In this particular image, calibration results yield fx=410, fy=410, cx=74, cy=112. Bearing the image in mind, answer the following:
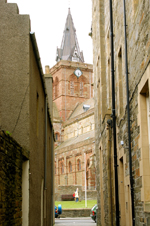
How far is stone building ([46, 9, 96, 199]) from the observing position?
64.4m

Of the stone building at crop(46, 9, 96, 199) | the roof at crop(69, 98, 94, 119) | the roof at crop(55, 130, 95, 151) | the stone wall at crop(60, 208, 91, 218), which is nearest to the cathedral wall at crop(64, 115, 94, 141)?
the stone building at crop(46, 9, 96, 199)

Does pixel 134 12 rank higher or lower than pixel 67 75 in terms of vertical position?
lower

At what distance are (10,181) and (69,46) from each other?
8413cm

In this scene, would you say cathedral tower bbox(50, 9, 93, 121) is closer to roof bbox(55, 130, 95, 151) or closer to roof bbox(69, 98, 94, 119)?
roof bbox(69, 98, 94, 119)

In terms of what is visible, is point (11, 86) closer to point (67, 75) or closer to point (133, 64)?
point (133, 64)

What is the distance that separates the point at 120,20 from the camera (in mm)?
10680

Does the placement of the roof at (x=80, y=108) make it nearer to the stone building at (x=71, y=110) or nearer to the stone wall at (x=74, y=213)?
the stone building at (x=71, y=110)

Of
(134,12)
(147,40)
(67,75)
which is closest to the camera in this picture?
(147,40)

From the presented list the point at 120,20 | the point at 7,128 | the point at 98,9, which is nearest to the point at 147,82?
the point at 7,128

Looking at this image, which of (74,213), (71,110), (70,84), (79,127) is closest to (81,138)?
(79,127)

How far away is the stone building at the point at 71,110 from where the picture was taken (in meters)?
64.4

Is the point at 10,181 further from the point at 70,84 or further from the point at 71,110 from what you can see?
the point at 70,84

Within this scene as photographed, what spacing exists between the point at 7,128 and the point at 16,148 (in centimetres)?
139

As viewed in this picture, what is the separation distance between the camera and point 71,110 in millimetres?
82875
